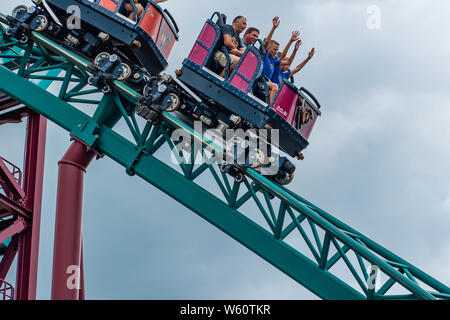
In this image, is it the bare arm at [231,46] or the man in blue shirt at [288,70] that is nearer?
the bare arm at [231,46]

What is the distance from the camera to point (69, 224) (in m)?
7.02

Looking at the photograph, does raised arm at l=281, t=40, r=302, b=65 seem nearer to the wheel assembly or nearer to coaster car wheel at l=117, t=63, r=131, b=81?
the wheel assembly

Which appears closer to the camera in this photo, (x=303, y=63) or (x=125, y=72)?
(x=125, y=72)

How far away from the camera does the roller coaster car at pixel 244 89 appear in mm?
7078

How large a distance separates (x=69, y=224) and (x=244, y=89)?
1980 millimetres

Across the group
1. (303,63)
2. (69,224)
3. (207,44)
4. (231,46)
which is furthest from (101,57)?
(303,63)

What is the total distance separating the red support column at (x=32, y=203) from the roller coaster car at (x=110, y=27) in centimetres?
163

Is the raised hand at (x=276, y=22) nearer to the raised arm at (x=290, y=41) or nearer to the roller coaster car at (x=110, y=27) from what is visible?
the raised arm at (x=290, y=41)

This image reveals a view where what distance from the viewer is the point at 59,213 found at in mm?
7000

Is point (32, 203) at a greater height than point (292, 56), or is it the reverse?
point (292, 56)

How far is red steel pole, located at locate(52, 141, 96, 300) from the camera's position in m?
6.96

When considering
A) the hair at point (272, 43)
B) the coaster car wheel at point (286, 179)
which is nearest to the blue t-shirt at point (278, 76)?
the hair at point (272, 43)

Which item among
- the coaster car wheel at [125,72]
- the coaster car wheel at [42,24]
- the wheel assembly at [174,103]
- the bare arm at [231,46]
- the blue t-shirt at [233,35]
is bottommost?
the wheel assembly at [174,103]

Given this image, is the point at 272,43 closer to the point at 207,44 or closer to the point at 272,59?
the point at 272,59
